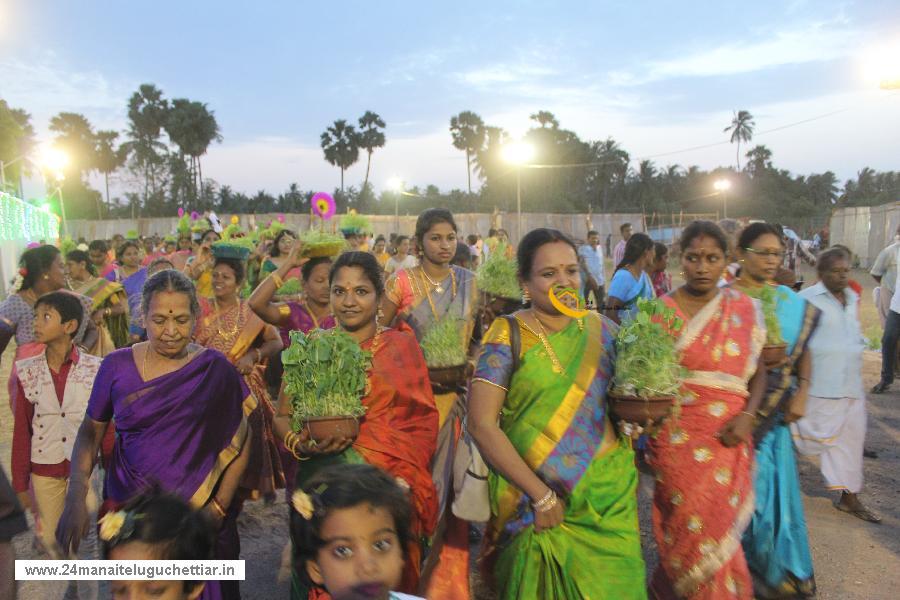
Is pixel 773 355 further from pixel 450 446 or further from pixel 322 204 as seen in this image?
pixel 322 204

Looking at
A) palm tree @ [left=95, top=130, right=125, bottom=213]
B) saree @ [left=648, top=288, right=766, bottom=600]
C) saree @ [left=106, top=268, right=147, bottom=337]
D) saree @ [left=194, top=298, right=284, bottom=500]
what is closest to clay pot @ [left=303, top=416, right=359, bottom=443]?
saree @ [left=648, top=288, right=766, bottom=600]

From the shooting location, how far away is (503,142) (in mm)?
67938

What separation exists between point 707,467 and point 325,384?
6.49 ft

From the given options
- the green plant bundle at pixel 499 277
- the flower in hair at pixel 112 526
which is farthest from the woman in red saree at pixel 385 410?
the green plant bundle at pixel 499 277

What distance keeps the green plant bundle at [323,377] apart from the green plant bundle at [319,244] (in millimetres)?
1804

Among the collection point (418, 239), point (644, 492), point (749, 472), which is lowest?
point (644, 492)

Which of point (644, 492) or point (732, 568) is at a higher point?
point (732, 568)

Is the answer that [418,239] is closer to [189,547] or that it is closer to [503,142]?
[189,547]

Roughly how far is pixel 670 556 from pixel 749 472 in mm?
602

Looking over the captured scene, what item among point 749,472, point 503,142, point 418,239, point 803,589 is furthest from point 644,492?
point 503,142

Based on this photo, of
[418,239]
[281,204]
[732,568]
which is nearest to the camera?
[732,568]

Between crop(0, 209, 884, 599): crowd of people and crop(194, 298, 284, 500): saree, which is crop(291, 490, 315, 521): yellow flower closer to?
crop(0, 209, 884, 599): crowd of people

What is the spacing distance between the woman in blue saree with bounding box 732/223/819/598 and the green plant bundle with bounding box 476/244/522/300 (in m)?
1.50

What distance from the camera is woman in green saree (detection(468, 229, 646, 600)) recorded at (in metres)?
2.68
